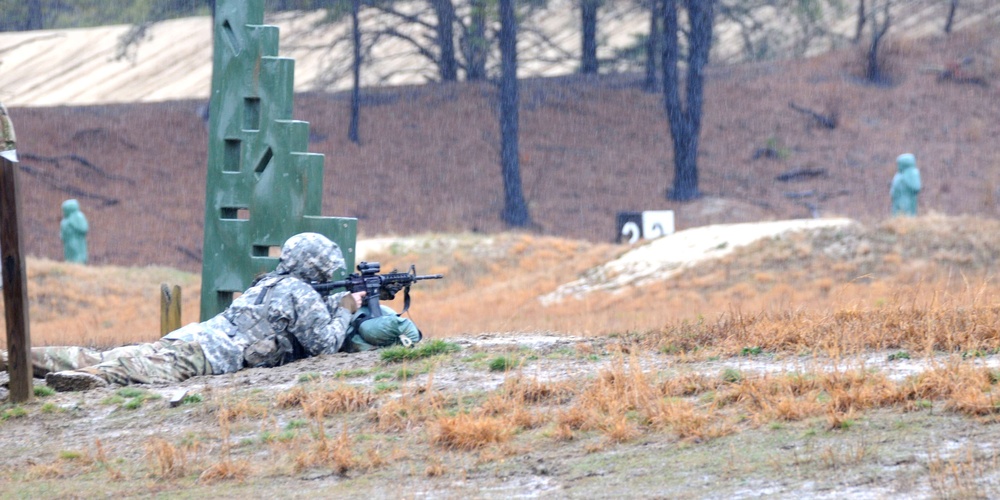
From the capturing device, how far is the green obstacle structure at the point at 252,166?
9938mm

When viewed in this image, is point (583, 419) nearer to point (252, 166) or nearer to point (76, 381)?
point (76, 381)

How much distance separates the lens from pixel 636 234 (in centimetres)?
2467

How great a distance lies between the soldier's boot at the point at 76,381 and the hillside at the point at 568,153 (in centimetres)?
2370

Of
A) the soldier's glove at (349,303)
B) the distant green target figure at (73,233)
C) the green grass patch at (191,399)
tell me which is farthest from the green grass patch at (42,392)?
the distant green target figure at (73,233)

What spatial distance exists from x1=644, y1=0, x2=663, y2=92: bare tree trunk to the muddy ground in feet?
91.1

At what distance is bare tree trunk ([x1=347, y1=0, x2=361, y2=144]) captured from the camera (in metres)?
32.6

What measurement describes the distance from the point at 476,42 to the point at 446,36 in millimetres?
2220

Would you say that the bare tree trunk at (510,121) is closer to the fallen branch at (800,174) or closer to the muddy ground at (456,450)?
the fallen branch at (800,174)

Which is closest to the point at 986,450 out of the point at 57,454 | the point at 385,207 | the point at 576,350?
the point at 576,350

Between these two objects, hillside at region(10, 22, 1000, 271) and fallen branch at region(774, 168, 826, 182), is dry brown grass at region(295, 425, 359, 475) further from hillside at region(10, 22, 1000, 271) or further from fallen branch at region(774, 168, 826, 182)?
fallen branch at region(774, 168, 826, 182)

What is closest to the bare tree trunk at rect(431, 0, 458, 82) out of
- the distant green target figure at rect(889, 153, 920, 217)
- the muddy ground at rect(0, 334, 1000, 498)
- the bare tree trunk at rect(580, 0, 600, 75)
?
the bare tree trunk at rect(580, 0, 600, 75)

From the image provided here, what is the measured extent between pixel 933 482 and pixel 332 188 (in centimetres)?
3202

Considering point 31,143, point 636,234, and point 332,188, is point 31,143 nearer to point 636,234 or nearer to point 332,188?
point 332,188

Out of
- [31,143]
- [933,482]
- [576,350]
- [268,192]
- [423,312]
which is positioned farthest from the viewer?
[31,143]
